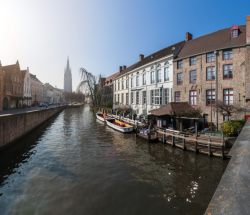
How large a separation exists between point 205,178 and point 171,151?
5.27 m

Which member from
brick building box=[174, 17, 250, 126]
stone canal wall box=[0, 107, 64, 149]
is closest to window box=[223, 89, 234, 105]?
brick building box=[174, 17, 250, 126]

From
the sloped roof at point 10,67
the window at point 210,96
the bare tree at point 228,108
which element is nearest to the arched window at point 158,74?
the window at point 210,96

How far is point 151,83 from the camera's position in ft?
104

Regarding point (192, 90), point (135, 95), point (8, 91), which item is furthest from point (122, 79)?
point (8, 91)

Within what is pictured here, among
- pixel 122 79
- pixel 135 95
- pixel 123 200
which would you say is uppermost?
pixel 122 79

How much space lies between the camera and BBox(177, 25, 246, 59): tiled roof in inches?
847

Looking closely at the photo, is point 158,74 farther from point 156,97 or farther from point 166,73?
point 156,97

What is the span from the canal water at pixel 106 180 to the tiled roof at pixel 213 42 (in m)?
14.2

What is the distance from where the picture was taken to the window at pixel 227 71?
20969 mm

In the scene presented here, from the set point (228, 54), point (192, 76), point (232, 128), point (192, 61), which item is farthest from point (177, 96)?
point (232, 128)

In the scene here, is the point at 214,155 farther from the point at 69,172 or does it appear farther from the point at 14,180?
the point at 14,180

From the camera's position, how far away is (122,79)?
146 feet

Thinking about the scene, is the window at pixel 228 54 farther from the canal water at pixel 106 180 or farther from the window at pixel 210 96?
the canal water at pixel 106 180

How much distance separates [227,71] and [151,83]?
12.7 m
